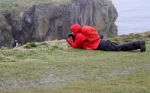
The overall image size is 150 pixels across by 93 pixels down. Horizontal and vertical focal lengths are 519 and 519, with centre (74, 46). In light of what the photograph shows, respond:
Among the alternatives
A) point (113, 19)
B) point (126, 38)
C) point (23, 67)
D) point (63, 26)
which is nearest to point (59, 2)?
point (63, 26)

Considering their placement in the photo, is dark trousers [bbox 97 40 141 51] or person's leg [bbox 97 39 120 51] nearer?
dark trousers [bbox 97 40 141 51]

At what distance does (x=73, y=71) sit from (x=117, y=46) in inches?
182

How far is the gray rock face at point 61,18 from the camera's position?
106500 mm

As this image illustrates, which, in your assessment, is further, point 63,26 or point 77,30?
point 63,26

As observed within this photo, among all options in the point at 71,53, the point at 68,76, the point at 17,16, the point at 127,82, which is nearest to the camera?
the point at 127,82

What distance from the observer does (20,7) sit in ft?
356

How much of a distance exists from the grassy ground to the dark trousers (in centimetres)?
31

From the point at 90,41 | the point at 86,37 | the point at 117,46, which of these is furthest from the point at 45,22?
the point at 117,46

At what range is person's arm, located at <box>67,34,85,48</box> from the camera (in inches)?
698

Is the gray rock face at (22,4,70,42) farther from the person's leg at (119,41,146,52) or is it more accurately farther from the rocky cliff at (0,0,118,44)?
the person's leg at (119,41,146,52)

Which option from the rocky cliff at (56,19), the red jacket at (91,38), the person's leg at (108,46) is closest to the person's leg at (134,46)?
the person's leg at (108,46)

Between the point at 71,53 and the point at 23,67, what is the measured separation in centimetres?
369

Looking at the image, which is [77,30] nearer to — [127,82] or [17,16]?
[127,82]

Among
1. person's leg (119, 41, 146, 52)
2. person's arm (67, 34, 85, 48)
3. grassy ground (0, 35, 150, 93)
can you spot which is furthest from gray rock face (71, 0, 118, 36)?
grassy ground (0, 35, 150, 93)
